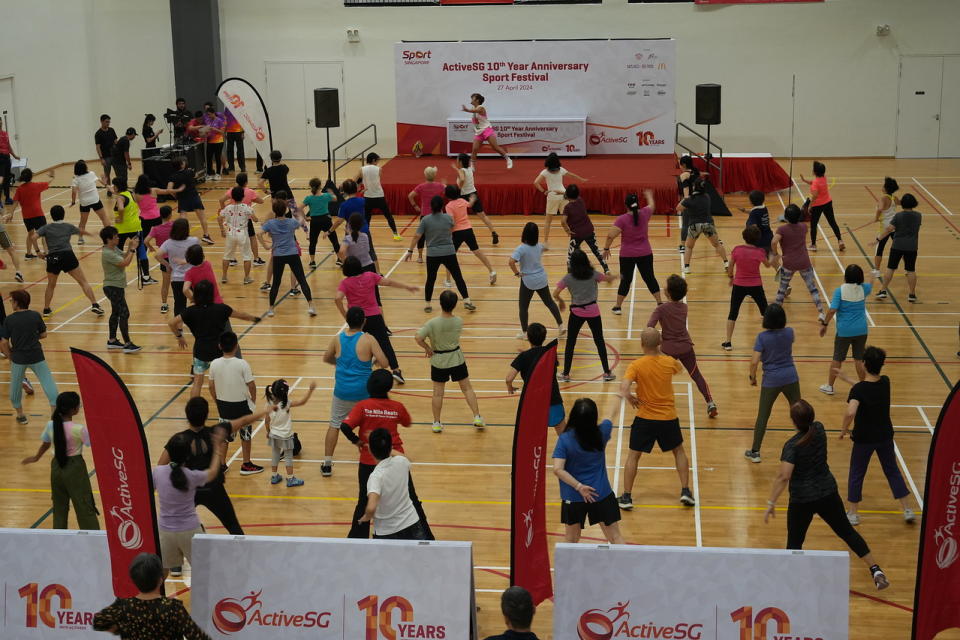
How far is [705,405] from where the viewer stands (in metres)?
12.8

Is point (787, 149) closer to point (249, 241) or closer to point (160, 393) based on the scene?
point (249, 241)

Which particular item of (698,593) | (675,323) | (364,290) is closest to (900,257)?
(675,323)

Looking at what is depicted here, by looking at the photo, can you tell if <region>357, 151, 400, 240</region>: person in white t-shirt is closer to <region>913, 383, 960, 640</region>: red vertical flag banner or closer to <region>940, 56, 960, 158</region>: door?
<region>913, 383, 960, 640</region>: red vertical flag banner

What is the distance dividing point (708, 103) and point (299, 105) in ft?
38.5

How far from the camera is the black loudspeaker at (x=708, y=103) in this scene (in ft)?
76.6

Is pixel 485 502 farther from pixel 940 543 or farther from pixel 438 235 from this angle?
pixel 438 235

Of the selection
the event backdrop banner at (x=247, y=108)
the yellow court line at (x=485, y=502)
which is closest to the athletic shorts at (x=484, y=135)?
the event backdrop banner at (x=247, y=108)

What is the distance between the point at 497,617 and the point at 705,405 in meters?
5.03

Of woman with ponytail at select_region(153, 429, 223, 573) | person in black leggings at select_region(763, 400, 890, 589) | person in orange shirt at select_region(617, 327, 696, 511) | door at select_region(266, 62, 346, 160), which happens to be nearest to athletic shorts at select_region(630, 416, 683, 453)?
person in orange shirt at select_region(617, 327, 696, 511)

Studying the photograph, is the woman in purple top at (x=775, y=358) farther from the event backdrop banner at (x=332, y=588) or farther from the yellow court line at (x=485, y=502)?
the event backdrop banner at (x=332, y=588)

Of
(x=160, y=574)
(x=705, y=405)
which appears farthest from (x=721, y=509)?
(x=160, y=574)

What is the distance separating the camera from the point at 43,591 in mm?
7852

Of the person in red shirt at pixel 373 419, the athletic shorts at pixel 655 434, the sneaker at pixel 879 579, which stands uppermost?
the person in red shirt at pixel 373 419

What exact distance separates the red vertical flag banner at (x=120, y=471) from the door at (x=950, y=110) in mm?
25265
